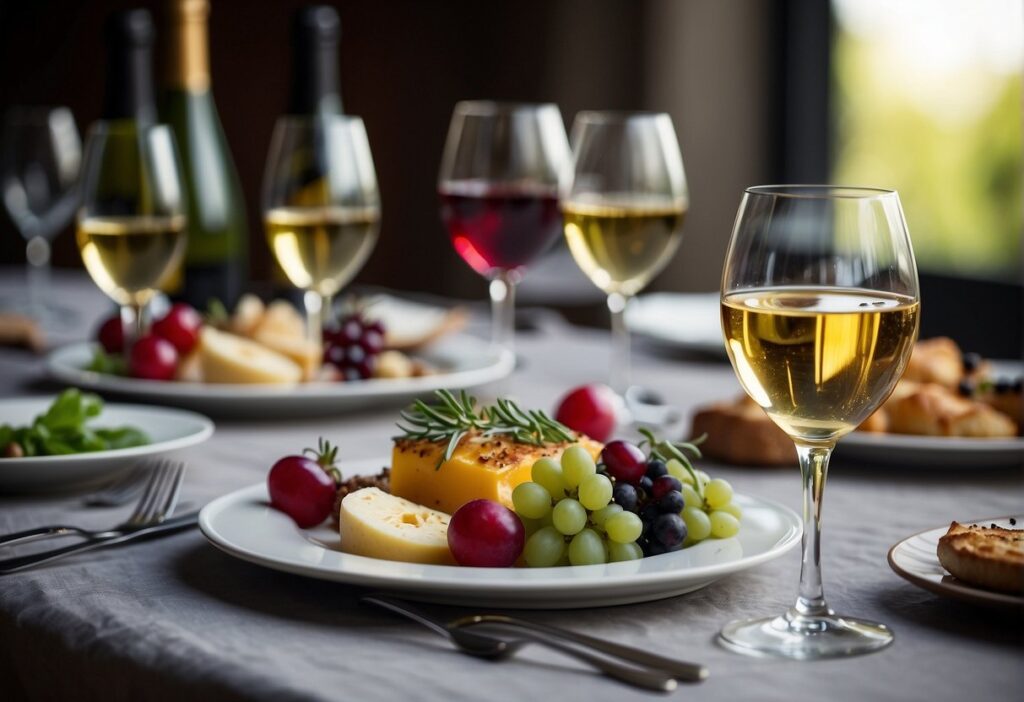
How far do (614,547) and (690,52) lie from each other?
4626 millimetres

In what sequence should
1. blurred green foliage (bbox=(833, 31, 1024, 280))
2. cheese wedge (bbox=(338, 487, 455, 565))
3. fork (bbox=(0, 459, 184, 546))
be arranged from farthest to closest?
1. blurred green foliage (bbox=(833, 31, 1024, 280))
2. fork (bbox=(0, 459, 184, 546))
3. cheese wedge (bbox=(338, 487, 455, 565))

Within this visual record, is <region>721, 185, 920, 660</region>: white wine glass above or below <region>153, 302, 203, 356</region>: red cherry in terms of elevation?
above

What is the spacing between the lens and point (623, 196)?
1.78 metres

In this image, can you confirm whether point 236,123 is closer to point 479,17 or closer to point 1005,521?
point 479,17

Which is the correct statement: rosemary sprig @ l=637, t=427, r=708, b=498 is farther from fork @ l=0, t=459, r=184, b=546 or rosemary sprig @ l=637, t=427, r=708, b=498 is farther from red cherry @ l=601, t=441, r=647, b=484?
fork @ l=0, t=459, r=184, b=546

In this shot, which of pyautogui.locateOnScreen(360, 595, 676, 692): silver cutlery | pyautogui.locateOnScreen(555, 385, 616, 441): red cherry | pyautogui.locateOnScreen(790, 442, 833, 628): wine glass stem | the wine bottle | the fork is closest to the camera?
pyautogui.locateOnScreen(360, 595, 676, 692): silver cutlery

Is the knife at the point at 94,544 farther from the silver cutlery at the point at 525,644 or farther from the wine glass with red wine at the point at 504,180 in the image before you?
the wine glass with red wine at the point at 504,180

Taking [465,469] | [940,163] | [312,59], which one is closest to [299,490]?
[465,469]

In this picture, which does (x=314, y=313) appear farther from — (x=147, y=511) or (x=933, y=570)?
(x=933, y=570)

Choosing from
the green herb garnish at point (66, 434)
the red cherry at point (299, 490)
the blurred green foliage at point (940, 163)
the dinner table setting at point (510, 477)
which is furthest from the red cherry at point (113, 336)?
the blurred green foliage at point (940, 163)

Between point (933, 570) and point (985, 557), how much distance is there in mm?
74

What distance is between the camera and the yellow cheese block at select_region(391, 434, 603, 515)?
1130 millimetres

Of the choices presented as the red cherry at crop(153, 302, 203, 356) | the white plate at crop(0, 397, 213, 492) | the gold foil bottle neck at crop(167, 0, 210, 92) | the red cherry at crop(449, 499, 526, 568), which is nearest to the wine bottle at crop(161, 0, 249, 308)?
the gold foil bottle neck at crop(167, 0, 210, 92)

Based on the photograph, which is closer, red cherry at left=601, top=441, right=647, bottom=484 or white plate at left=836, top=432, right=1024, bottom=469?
red cherry at left=601, top=441, right=647, bottom=484
